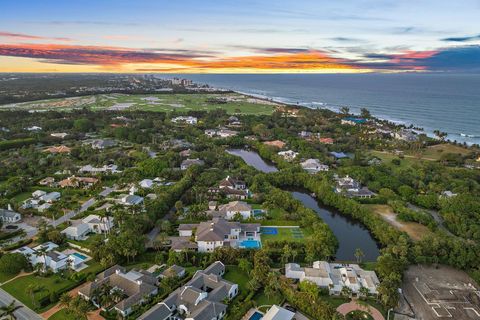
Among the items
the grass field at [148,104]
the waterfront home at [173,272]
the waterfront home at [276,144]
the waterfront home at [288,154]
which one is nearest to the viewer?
the waterfront home at [173,272]

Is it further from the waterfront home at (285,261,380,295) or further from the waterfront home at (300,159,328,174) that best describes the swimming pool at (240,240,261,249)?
the waterfront home at (300,159,328,174)

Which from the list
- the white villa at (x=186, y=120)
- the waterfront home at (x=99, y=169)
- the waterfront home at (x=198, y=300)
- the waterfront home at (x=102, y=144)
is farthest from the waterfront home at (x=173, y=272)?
the white villa at (x=186, y=120)

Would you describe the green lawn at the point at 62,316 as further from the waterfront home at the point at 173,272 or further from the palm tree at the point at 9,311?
the waterfront home at the point at 173,272

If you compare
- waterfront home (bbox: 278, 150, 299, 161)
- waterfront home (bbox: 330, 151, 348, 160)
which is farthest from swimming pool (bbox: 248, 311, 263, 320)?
waterfront home (bbox: 330, 151, 348, 160)

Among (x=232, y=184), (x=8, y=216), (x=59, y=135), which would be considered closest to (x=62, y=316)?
(x=8, y=216)

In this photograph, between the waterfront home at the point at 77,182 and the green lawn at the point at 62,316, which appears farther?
the waterfront home at the point at 77,182

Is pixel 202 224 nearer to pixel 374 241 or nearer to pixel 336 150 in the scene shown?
pixel 374 241
